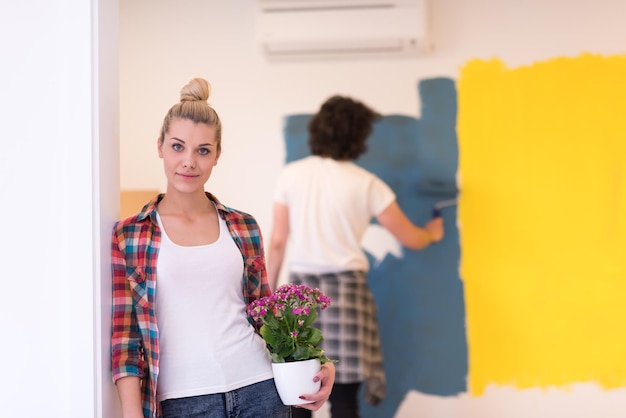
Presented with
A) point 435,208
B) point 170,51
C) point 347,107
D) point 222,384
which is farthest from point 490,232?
point 222,384

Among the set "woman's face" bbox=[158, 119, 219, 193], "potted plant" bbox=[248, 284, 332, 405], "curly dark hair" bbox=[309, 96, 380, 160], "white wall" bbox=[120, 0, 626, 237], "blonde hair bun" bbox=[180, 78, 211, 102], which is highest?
"white wall" bbox=[120, 0, 626, 237]

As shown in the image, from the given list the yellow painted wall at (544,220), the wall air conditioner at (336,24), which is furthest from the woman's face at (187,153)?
the yellow painted wall at (544,220)

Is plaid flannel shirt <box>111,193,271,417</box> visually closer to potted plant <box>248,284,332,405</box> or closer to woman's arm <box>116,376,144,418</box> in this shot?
woman's arm <box>116,376,144,418</box>

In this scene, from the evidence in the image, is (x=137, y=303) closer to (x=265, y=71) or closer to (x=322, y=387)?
(x=322, y=387)

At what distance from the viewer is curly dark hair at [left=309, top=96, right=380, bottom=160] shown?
3234 millimetres

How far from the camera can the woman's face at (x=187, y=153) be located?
171cm

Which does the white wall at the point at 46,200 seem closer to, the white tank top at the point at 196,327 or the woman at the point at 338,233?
the white tank top at the point at 196,327

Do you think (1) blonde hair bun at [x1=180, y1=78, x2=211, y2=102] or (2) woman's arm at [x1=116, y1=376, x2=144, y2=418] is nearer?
(2) woman's arm at [x1=116, y1=376, x2=144, y2=418]

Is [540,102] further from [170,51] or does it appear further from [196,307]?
[196,307]

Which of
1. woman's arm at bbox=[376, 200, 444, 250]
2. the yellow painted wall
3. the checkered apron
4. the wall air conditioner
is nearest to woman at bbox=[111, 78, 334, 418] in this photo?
the checkered apron

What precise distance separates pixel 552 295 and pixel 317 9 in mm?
1620

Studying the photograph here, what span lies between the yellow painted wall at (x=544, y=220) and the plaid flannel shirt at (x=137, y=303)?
2.31 m

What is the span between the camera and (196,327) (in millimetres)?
1656

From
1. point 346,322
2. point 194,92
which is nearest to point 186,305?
point 194,92
